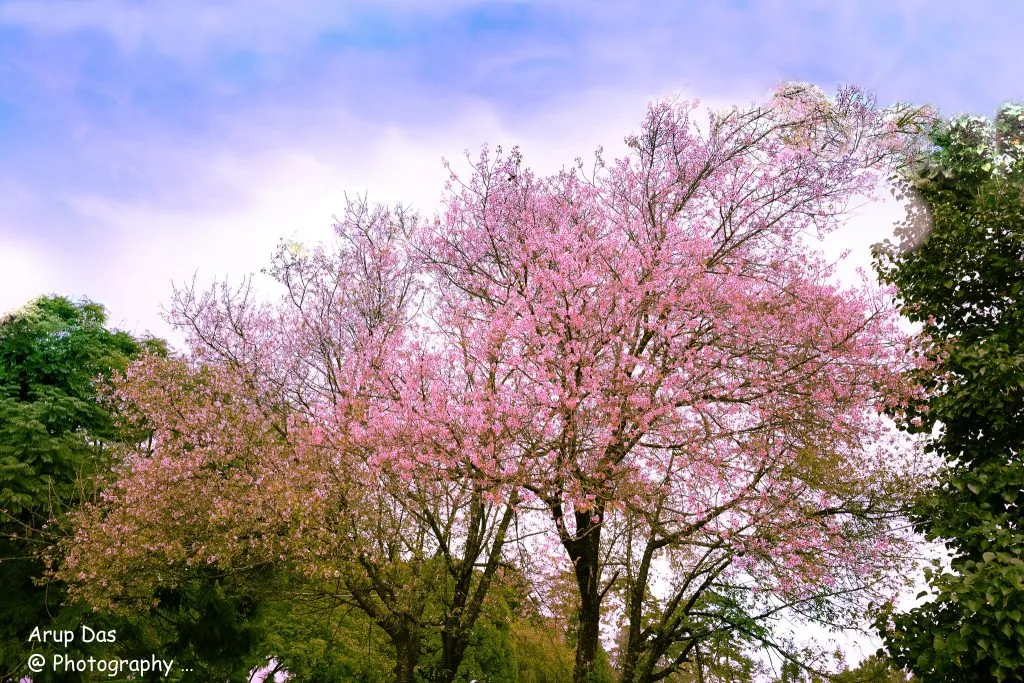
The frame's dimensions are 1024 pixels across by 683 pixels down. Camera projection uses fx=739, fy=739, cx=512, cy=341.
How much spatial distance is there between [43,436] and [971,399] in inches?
773

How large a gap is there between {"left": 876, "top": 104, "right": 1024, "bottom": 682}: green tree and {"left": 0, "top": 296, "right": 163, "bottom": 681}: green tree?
16.2 m

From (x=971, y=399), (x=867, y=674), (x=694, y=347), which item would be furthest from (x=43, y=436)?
(x=867, y=674)

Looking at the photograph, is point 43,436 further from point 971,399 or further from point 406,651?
point 971,399

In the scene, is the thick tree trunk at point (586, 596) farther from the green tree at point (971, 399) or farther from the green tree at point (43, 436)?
the green tree at point (43, 436)

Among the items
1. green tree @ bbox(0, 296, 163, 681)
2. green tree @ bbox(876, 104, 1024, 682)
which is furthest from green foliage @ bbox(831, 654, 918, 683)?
green tree @ bbox(0, 296, 163, 681)

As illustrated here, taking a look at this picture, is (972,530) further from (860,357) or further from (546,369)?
(546,369)

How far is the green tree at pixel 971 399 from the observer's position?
10039 millimetres

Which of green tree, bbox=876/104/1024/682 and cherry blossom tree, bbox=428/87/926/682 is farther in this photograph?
cherry blossom tree, bbox=428/87/926/682

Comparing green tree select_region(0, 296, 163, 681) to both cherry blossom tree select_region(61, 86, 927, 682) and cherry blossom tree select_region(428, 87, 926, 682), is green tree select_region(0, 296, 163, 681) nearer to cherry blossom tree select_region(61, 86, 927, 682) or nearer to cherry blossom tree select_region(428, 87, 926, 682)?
cherry blossom tree select_region(61, 86, 927, 682)

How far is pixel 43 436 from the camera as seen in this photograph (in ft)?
58.7

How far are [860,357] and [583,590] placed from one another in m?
7.72

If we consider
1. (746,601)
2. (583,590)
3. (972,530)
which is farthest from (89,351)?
(972,530)

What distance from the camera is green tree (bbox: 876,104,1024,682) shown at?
10.0 meters

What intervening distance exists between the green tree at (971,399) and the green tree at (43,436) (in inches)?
636
